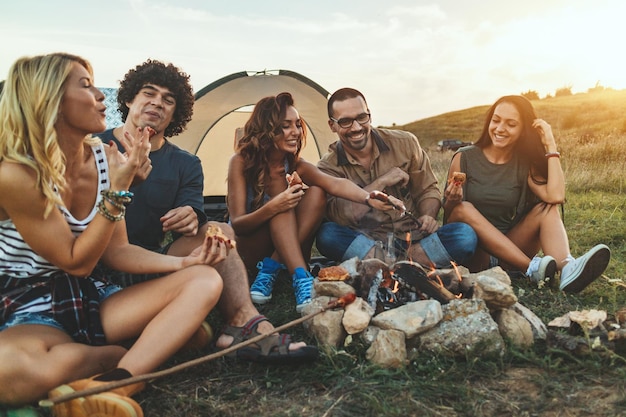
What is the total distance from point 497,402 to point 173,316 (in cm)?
156

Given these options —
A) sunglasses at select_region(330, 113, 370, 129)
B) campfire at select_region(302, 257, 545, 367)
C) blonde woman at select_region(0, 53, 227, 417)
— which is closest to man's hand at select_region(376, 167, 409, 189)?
sunglasses at select_region(330, 113, 370, 129)

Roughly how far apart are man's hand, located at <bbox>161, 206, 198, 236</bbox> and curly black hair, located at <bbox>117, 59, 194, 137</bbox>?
1113 millimetres

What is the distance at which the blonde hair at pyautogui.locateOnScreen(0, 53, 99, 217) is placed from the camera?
7.91ft

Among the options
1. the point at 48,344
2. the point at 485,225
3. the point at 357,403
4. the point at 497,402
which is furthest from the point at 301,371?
the point at 485,225

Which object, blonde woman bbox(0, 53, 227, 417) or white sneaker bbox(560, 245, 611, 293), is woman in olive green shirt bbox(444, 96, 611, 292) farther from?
blonde woman bbox(0, 53, 227, 417)

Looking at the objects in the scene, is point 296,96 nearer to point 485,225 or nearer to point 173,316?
point 485,225

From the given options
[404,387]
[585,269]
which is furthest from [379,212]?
[404,387]

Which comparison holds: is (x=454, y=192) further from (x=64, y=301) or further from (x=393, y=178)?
(x=64, y=301)

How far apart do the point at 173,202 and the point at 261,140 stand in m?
0.91

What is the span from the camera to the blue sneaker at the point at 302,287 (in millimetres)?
3873

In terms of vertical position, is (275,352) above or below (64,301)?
below

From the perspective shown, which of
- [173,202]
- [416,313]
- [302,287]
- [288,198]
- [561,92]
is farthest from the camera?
[561,92]

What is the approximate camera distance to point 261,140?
4.38 m

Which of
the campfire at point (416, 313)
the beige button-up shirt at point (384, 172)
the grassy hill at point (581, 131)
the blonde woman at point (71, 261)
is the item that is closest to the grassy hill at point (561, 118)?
the grassy hill at point (581, 131)
